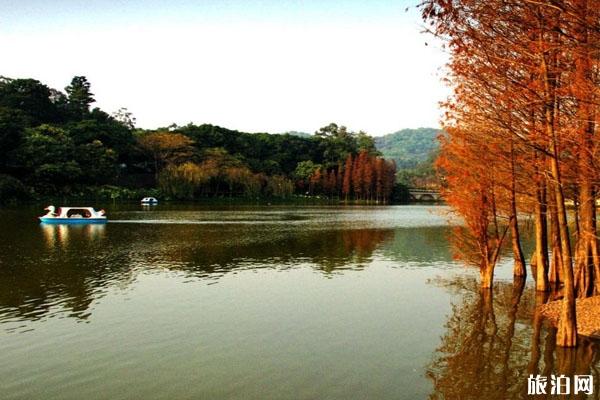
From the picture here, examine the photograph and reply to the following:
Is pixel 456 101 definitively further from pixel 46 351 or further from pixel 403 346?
pixel 46 351

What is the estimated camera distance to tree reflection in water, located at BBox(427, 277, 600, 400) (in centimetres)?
1036

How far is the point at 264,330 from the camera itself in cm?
1458

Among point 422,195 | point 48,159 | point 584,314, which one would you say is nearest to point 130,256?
point 584,314

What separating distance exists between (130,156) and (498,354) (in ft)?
370

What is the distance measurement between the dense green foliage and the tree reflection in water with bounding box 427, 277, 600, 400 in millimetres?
80429

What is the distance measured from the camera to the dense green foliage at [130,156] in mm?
88438

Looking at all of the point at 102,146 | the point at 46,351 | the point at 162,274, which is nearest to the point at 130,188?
the point at 102,146

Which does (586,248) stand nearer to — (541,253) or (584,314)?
(584,314)

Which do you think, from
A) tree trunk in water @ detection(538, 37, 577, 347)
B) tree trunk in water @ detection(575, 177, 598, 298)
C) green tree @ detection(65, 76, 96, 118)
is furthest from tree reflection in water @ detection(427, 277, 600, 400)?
green tree @ detection(65, 76, 96, 118)

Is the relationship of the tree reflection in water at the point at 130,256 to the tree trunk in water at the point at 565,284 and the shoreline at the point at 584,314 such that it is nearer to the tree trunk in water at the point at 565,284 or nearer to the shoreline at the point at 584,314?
the shoreline at the point at 584,314

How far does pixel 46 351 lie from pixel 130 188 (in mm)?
101682

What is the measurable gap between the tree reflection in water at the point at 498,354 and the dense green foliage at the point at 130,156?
8043 centimetres

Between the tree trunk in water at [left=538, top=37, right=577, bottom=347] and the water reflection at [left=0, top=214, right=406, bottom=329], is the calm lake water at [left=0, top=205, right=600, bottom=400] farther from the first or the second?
the tree trunk in water at [left=538, top=37, right=577, bottom=347]

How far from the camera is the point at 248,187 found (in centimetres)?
11638
